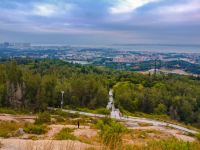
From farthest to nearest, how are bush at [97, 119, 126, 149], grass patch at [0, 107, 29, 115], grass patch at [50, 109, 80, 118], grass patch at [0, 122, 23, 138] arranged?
grass patch at [50, 109, 80, 118]
grass patch at [0, 107, 29, 115]
grass patch at [0, 122, 23, 138]
bush at [97, 119, 126, 149]

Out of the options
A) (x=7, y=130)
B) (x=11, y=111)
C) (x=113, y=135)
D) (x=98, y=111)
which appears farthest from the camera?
(x=98, y=111)

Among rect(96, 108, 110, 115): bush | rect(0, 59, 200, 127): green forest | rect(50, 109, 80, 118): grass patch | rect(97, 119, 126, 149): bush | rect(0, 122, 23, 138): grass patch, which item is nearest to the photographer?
rect(97, 119, 126, 149): bush

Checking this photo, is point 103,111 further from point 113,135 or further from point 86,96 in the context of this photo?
point 113,135

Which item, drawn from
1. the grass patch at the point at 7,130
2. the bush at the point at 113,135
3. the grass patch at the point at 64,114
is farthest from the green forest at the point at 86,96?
the bush at the point at 113,135

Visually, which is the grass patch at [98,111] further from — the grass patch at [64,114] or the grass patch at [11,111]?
the grass patch at [11,111]

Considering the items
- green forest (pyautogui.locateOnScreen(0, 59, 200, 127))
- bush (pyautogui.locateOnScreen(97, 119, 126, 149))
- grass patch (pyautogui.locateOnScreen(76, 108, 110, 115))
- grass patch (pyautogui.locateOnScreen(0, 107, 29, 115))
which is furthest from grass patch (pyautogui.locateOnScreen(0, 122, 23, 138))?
grass patch (pyautogui.locateOnScreen(76, 108, 110, 115))

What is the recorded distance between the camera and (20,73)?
167 feet

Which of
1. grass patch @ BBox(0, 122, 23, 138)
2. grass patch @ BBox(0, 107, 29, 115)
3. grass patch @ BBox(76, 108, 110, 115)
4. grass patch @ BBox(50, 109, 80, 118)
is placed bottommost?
grass patch @ BBox(76, 108, 110, 115)

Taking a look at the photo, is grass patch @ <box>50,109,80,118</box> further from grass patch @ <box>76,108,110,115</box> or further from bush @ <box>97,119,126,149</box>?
bush @ <box>97,119,126,149</box>

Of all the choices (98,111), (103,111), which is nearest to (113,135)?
(103,111)

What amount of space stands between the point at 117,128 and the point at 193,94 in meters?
53.4

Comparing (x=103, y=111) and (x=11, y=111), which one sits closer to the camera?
(x=11, y=111)

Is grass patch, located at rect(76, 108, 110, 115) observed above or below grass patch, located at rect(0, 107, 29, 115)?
below

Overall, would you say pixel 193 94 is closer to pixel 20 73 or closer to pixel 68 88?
pixel 68 88
